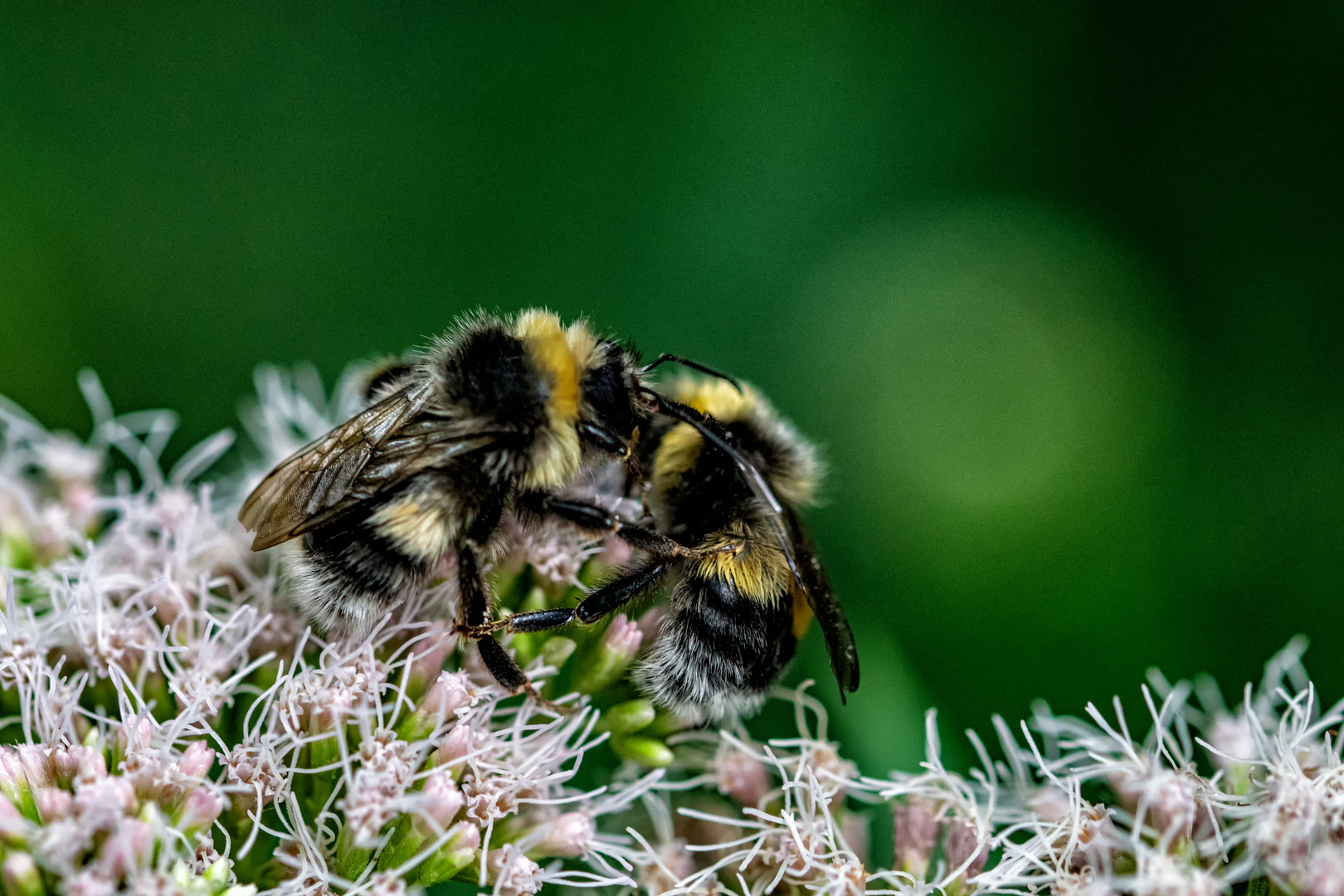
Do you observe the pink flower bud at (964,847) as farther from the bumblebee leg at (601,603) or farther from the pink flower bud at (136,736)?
the pink flower bud at (136,736)

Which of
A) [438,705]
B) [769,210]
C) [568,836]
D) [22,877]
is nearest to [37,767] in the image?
[22,877]

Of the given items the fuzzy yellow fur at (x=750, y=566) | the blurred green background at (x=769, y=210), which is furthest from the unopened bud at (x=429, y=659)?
the blurred green background at (x=769, y=210)

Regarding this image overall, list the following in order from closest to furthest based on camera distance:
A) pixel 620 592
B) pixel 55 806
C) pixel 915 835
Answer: pixel 55 806 < pixel 620 592 < pixel 915 835

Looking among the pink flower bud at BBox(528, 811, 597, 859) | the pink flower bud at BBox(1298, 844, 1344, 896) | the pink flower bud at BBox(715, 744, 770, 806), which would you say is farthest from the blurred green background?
the pink flower bud at BBox(1298, 844, 1344, 896)

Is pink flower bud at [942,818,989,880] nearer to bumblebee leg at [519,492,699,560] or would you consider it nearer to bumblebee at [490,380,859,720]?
bumblebee at [490,380,859,720]

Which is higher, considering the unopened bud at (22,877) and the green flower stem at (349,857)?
the unopened bud at (22,877)

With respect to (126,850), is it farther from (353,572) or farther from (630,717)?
Result: (630,717)

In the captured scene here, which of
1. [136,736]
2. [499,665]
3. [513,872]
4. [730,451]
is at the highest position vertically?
[730,451]
